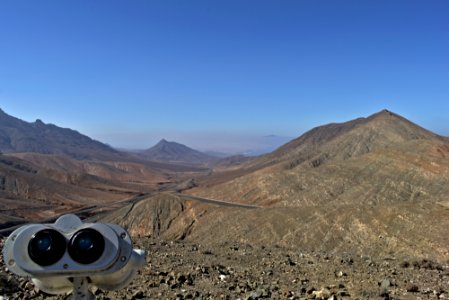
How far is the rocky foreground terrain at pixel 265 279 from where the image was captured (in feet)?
35.1

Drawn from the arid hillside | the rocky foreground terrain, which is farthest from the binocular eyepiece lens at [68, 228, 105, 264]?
the arid hillside

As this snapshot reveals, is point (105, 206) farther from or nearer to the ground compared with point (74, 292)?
nearer to the ground

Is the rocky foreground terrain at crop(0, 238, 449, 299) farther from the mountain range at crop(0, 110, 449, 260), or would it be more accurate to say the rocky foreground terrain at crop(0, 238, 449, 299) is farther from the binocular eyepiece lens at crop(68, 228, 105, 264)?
the mountain range at crop(0, 110, 449, 260)

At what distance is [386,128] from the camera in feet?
490

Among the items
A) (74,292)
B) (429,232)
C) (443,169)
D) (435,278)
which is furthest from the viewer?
(443,169)

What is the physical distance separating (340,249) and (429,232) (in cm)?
735

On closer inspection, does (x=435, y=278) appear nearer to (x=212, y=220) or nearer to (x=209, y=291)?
(x=209, y=291)

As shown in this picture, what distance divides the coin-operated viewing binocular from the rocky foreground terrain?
252 inches

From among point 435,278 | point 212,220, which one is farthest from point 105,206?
point 435,278

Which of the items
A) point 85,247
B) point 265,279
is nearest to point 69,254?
point 85,247

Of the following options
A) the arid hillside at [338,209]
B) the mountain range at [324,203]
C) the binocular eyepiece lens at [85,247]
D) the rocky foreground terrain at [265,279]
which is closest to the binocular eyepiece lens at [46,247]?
the binocular eyepiece lens at [85,247]

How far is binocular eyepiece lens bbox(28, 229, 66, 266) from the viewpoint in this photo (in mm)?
3664

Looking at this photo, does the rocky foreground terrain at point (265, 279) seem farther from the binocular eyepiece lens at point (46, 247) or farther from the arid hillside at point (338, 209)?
the arid hillside at point (338, 209)

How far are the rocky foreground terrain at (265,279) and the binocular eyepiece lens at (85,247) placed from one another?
6601 mm
